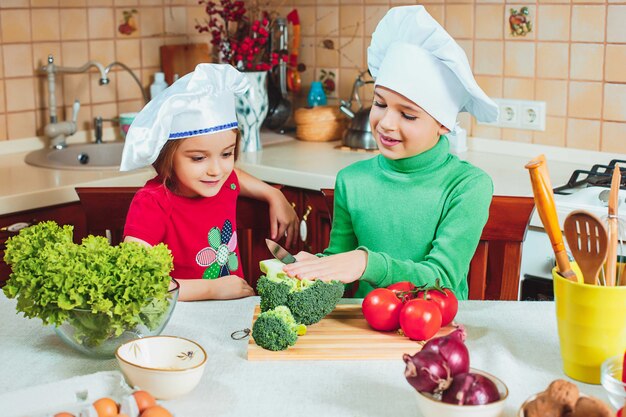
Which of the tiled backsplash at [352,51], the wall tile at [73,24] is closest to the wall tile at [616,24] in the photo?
the tiled backsplash at [352,51]

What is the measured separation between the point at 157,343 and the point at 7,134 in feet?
6.53

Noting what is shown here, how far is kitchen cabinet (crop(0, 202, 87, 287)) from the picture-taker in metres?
2.39

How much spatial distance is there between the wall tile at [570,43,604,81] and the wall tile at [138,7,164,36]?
153 cm

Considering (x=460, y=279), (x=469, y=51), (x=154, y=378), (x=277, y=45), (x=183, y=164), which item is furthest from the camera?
(x=277, y=45)

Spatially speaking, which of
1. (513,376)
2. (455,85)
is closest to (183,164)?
(455,85)

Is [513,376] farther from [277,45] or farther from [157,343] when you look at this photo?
[277,45]

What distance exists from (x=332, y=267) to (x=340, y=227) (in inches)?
15.7

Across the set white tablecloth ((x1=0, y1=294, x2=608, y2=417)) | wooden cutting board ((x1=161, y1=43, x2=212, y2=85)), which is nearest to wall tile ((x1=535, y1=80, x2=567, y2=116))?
wooden cutting board ((x1=161, y1=43, x2=212, y2=85))

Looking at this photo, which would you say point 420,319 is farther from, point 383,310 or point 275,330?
point 275,330

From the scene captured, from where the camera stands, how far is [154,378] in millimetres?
1097

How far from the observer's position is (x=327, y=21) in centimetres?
329

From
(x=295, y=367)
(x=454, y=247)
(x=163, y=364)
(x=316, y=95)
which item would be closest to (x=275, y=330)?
(x=295, y=367)

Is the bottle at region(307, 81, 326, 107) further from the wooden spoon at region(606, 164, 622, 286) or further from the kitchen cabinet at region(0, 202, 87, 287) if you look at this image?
the wooden spoon at region(606, 164, 622, 286)

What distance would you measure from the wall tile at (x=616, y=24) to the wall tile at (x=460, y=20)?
1.51ft
